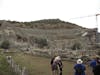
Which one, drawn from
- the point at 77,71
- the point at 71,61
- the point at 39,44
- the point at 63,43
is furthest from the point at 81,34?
the point at 77,71

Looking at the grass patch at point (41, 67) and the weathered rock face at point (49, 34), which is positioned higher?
the weathered rock face at point (49, 34)

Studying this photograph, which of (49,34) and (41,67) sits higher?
(49,34)

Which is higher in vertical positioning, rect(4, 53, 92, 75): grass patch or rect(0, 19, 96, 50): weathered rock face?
rect(0, 19, 96, 50): weathered rock face

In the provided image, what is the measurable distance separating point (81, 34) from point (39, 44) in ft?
72.5

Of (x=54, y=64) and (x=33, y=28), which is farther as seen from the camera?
(x=33, y=28)

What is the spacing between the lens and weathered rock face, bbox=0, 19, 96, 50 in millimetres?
95644

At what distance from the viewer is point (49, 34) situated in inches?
4825

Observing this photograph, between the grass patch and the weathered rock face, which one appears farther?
the weathered rock face

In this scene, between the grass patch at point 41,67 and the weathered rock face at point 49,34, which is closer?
the grass patch at point 41,67

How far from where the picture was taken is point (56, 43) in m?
101

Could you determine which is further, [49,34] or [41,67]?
[49,34]

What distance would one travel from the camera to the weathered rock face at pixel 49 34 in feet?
314

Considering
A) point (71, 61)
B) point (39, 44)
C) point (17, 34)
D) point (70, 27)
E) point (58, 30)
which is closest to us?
point (71, 61)

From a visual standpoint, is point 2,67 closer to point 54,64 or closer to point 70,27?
point 54,64
